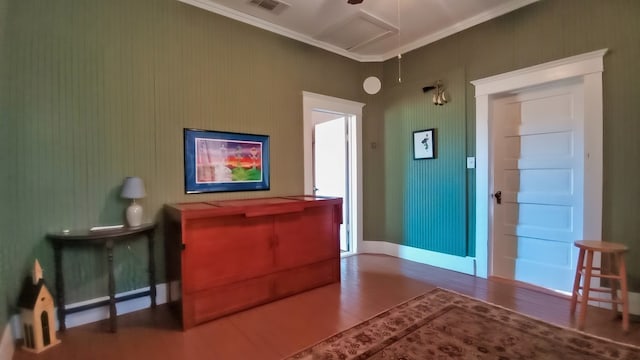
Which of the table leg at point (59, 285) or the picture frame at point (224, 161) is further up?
the picture frame at point (224, 161)

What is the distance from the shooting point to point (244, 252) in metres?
2.58

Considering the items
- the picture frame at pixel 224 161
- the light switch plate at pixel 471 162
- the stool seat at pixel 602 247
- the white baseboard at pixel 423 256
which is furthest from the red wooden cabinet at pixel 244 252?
the stool seat at pixel 602 247

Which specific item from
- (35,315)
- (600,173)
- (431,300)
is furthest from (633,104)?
(35,315)

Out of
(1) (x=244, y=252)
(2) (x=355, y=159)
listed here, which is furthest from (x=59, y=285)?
(2) (x=355, y=159)

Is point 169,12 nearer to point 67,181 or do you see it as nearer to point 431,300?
point 67,181

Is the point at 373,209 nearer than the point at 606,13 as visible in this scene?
No

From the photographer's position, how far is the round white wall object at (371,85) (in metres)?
4.32

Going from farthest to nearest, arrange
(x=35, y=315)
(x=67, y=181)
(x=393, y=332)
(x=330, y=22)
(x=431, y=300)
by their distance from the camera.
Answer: (x=330, y=22)
(x=431, y=300)
(x=67, y=181)
(x=393, y=332)
(x=35, y=315)

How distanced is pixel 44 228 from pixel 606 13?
4.86m

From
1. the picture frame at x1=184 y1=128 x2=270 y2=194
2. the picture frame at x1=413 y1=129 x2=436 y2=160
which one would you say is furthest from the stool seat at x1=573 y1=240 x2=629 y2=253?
the picture frame at x1=184 y1=128 x2=270 y2=194

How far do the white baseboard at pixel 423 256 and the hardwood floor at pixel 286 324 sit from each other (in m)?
0.23

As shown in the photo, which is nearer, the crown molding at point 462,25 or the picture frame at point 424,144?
the crown molding at point 462,25

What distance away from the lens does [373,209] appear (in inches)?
174

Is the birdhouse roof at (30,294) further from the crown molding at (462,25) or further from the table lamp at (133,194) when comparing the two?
the crown molding at (462,25)
